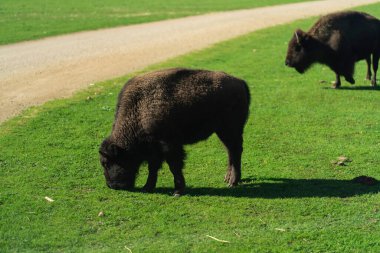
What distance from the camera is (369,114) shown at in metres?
12.9

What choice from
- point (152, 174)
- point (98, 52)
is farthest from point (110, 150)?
point (98, 52)

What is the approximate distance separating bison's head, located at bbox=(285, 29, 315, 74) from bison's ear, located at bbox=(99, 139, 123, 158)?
8.55 metres

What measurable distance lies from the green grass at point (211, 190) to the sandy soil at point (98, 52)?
1877mm

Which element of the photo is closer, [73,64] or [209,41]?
[73,64]

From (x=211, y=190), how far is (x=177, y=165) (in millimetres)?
642

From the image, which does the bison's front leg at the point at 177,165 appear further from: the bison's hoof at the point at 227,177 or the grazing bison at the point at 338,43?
the grazing bison at the point at 338,43

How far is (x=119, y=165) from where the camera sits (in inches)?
338

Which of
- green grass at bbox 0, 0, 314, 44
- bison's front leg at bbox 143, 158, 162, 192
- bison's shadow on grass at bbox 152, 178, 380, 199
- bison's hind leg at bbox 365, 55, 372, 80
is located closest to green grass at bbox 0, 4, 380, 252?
bison's shadow on grass at bbox 152, 178, 380, 199

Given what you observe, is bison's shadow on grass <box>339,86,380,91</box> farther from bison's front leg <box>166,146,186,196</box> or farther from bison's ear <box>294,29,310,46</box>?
bison's front leg <box>166,146,186,196</box>

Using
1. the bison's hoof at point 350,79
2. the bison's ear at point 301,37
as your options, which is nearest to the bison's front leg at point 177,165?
the bison's ear at point 301,37

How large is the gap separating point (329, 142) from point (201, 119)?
3319 mm

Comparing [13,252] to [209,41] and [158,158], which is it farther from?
[209,41]

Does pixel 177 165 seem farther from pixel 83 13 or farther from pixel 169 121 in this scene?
pixel 83 13

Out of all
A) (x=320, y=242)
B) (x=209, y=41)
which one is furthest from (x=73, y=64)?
(x=320, y=242)
